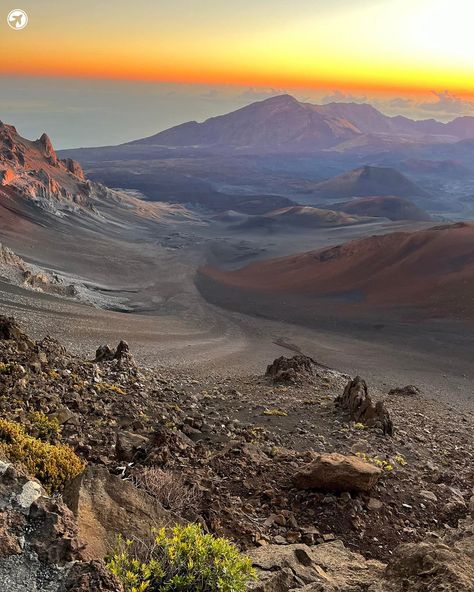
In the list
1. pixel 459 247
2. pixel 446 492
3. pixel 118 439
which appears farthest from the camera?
pixel 459 247

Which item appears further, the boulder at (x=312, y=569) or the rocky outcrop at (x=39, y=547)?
the boulder at (x=312, y=569)

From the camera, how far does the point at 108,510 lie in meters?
4.93

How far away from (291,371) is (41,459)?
14.8 m

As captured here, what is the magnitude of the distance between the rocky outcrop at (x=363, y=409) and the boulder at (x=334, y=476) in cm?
525

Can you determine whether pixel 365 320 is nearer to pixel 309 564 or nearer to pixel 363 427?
pixel 363 427

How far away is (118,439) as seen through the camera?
331 inches

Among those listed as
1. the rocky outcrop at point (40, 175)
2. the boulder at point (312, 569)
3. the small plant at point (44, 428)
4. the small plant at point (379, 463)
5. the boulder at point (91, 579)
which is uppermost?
the rocky outcrop at point (40, 175)

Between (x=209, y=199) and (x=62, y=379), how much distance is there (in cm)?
17378

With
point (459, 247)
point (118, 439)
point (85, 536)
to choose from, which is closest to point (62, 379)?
point (118, 439)

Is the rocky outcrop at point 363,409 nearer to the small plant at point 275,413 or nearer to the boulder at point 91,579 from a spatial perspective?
the small plant at point 275,413

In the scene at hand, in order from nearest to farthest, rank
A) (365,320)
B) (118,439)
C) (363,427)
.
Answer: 1. (118,439)
2. (363,427)
3. (365,320)

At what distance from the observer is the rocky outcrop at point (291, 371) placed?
19.5m

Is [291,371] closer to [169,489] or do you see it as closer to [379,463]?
[379,463]

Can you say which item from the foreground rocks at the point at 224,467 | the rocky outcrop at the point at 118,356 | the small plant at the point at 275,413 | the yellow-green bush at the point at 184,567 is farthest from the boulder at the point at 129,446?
the rocky outcrop at the point at 118,356
